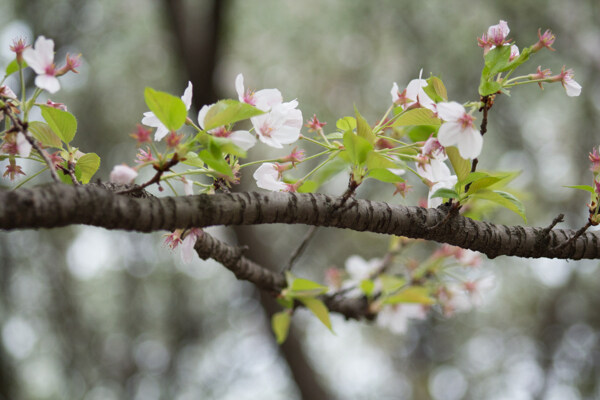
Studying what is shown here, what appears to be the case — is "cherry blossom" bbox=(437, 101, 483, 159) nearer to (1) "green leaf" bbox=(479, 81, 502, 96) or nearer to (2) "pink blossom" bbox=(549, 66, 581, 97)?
(1) "green leaf" bbox=(479, 81, 502, 96)

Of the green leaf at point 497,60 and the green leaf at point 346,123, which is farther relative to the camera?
the green leaf at point 346,123

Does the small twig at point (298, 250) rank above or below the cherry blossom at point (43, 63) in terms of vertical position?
below

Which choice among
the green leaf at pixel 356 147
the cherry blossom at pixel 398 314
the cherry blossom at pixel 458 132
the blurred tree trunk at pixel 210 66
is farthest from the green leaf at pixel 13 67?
the blurred tree trunk at pixel 210 66

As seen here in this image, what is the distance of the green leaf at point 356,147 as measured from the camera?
0.58m

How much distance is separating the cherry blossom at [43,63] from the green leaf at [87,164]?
0.10 meters

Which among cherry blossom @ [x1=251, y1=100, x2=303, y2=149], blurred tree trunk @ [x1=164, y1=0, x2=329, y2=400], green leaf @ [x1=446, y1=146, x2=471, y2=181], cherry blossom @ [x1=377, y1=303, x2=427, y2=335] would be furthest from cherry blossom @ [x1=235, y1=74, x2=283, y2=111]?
blurred tree trunk @ [x1=164, y1=0, x2=329, y2=400]

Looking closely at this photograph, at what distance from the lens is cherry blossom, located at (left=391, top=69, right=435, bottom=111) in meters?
0.69

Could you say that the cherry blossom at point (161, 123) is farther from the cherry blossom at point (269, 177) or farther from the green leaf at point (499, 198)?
the green leaf at point (499, 198)

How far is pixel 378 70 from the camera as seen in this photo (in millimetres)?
4375

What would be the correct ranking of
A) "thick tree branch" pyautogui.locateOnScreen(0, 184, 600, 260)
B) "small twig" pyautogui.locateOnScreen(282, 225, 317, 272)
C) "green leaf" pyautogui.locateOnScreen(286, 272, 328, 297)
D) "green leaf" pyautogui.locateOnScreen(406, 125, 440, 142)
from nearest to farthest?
"thick tree branch" pyautogui.locateOnScreen(0, 184, 600, 260), "green leaf" pyautogui.locateOnScreen(406, 125, 440, 142), "green leaf" pyautogui.locateOnScreen(286, 272, 328, 297), "small twig" pyautogui.locateOnScreen(282, 225, 317, 272)

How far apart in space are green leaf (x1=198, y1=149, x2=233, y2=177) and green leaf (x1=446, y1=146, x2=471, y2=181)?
28 cm

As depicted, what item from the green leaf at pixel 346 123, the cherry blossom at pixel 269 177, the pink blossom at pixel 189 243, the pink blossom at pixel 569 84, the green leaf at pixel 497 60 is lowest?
the pink blossom at pixel 189 243

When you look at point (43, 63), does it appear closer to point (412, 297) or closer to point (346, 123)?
point (346, 123)

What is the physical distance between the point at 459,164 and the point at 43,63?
50 centimetres
